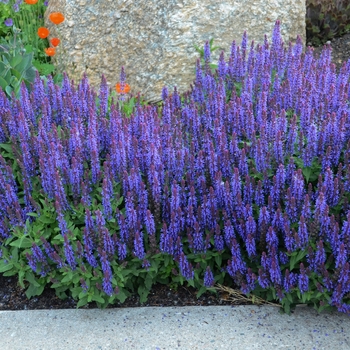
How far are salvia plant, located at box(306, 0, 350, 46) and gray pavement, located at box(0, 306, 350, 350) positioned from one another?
4843 millimetres

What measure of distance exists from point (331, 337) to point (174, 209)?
114 cm

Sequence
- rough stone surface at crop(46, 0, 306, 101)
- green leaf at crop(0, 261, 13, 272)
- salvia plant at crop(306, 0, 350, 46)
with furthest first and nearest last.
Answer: salvia plant at crop(306, 0, 350, 46) < rough stone surface at crop(46, 0, 306, 101) < green leaf at crop(0, 261, 13, 272)

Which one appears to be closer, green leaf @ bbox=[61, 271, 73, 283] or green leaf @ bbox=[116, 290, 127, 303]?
green leaf @ bbox=[61, 271, 73, 283]

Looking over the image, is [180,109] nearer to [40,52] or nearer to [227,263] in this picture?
[227,263]

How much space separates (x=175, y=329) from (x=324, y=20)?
5320 mm

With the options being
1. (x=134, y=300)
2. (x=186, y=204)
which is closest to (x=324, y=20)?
(x=186, y=204)

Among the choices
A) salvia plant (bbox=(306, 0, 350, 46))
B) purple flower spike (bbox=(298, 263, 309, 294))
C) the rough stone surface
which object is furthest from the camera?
salvia plant (bbox=(306, 0, 350, 46))

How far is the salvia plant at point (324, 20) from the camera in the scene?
282 inches

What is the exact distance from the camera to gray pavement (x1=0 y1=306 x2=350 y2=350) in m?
3.05

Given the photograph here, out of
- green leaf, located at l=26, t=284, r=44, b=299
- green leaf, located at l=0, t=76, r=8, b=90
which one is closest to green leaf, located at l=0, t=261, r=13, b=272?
green leaf, located at l=26, t=284, r=44, b=299

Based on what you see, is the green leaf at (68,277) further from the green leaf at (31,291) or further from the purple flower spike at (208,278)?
the purple flower spike at (208,278)

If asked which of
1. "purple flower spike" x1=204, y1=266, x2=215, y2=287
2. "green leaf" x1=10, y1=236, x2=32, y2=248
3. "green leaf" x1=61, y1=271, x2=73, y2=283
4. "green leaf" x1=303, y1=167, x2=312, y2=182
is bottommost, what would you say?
"purple flower spike" x1=204, y1=266, x2=215, y2=287

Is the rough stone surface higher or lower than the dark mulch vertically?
higher

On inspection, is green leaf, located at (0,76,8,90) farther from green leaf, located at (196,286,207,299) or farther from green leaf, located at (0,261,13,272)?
green leaf, located at (196,286,207,299)
